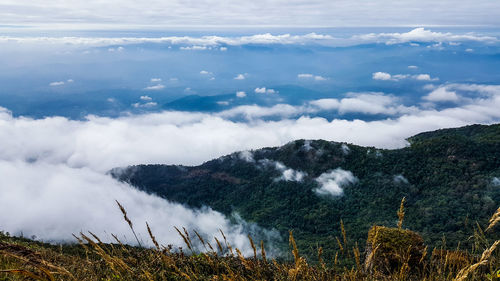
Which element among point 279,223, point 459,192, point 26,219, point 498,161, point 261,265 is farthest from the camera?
point 26,219

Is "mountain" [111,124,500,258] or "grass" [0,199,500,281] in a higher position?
"grass" [0,199,500,281]

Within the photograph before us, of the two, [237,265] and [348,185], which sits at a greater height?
[237,265]

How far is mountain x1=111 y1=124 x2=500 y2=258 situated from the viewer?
268 ft

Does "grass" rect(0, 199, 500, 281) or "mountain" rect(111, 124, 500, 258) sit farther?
"mountain" rect(111, 124, 500, 258)

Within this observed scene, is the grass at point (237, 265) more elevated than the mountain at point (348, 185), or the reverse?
the grass at point (237, 265)

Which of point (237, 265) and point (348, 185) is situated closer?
point (237, 265)

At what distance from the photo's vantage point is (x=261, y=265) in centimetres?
397

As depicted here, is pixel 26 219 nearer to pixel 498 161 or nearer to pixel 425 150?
pixel 425 150

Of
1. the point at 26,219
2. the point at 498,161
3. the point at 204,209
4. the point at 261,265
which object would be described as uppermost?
the point at 261,265

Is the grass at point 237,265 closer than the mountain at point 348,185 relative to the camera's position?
Yes

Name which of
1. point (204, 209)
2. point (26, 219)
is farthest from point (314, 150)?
point (26, 219)

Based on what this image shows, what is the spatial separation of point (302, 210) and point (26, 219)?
551 ft

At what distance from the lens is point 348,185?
110 metres

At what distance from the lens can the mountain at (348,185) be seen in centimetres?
8181
